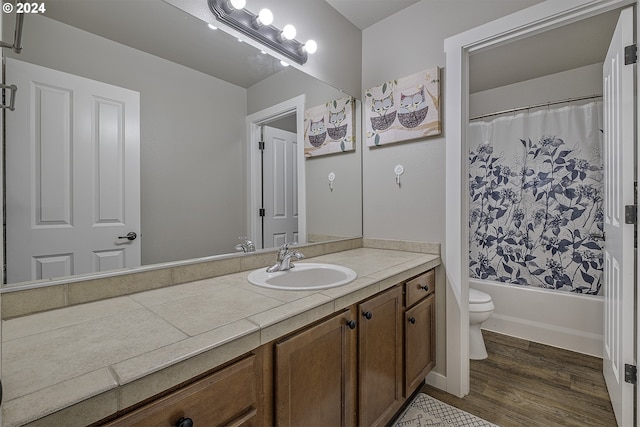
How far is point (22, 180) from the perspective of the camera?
0.87 metres

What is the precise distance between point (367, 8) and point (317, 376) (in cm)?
221

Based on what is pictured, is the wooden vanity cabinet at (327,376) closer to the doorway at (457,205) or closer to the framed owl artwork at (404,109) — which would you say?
the doorway at (457,205)

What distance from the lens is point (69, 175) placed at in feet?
3.15

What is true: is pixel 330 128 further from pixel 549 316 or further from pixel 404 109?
pixel 549 316

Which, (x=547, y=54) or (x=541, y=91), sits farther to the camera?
(x=541, y=91)

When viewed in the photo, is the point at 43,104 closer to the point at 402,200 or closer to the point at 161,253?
the point at 161,253

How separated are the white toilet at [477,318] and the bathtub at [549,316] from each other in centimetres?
54

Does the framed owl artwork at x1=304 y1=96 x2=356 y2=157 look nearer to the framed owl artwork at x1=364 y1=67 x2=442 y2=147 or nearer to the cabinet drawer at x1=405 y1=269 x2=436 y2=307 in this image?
the framed owl artwork at x1=364 y1=67 x2=442 y2=147

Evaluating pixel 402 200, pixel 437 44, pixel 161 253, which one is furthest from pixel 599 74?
pixel 161 253

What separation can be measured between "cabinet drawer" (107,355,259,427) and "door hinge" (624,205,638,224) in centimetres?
170

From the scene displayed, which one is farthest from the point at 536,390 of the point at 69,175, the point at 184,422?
the point at 69,175

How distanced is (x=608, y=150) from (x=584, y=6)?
0.81 metres

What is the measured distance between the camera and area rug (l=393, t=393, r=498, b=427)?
5.13 feet

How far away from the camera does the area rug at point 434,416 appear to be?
1.56 m
